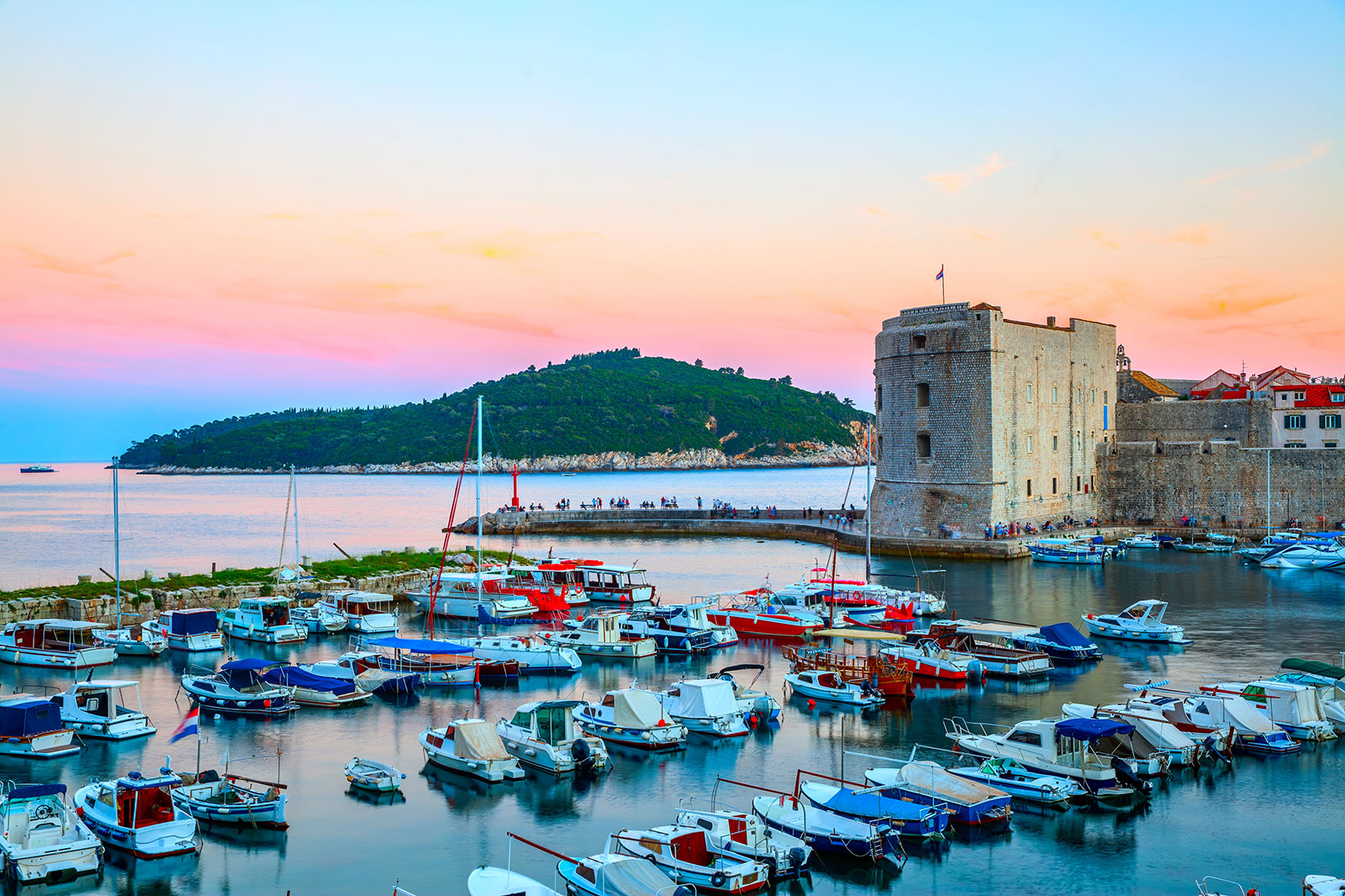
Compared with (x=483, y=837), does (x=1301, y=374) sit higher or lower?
higher

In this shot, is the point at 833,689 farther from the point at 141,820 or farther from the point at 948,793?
the point at 141,820

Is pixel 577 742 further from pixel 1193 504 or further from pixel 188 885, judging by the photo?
pixel 1193 504

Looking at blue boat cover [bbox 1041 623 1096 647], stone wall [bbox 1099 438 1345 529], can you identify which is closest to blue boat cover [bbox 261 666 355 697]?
blue boat cover [bbox 1041 623 1096 647]

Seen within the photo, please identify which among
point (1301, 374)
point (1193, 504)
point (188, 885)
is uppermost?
point (1301, 374)

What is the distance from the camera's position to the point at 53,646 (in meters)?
26.0

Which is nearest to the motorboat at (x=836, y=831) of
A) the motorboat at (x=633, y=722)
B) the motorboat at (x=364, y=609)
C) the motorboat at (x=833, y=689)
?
the motorboat at (x=633, y=722)

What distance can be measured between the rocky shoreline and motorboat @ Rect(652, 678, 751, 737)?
452 feet

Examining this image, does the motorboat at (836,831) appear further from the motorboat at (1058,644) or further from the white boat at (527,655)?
the motorboat at (1058,644)

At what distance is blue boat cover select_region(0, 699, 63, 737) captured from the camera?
18062mm

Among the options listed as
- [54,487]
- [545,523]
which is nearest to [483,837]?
[545,523]

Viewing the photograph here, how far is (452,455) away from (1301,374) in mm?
127616

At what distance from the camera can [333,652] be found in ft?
90.9

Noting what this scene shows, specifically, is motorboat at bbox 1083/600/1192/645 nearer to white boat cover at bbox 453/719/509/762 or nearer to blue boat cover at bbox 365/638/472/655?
blue boat cover at bbox 365/638/472/655

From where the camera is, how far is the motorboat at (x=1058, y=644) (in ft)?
82.7
